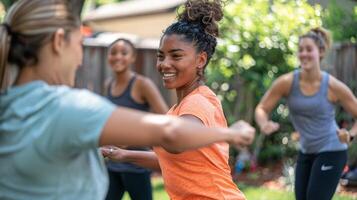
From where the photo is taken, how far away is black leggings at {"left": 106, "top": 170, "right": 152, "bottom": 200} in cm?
588

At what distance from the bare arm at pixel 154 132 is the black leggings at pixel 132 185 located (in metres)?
3.65

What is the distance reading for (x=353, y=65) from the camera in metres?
9.97

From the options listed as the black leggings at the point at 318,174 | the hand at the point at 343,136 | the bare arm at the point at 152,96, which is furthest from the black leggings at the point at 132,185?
the hand at the point at 343,136

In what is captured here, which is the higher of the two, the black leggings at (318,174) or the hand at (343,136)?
the hand at (343,136)

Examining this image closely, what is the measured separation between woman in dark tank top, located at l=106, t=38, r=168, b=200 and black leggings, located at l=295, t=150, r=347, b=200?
4.26 feet

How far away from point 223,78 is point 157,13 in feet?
37.2

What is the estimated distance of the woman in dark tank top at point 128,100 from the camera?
5910mm

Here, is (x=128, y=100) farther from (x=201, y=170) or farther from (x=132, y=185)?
(x=201, y=170)

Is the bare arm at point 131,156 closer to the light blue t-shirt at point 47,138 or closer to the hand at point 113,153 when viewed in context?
the hand at point 113,153

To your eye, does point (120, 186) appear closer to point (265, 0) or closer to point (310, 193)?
point (310, 193)

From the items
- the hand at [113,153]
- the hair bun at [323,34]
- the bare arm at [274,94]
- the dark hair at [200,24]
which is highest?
the dark hair at [200,24]

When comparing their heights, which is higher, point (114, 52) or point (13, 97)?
point (13, 97)

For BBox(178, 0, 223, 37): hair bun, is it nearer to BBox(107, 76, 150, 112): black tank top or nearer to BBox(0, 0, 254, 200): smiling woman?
BBox(0, 0, 254, 200): smiling woman

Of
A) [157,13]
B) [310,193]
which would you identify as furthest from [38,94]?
[157,13]
